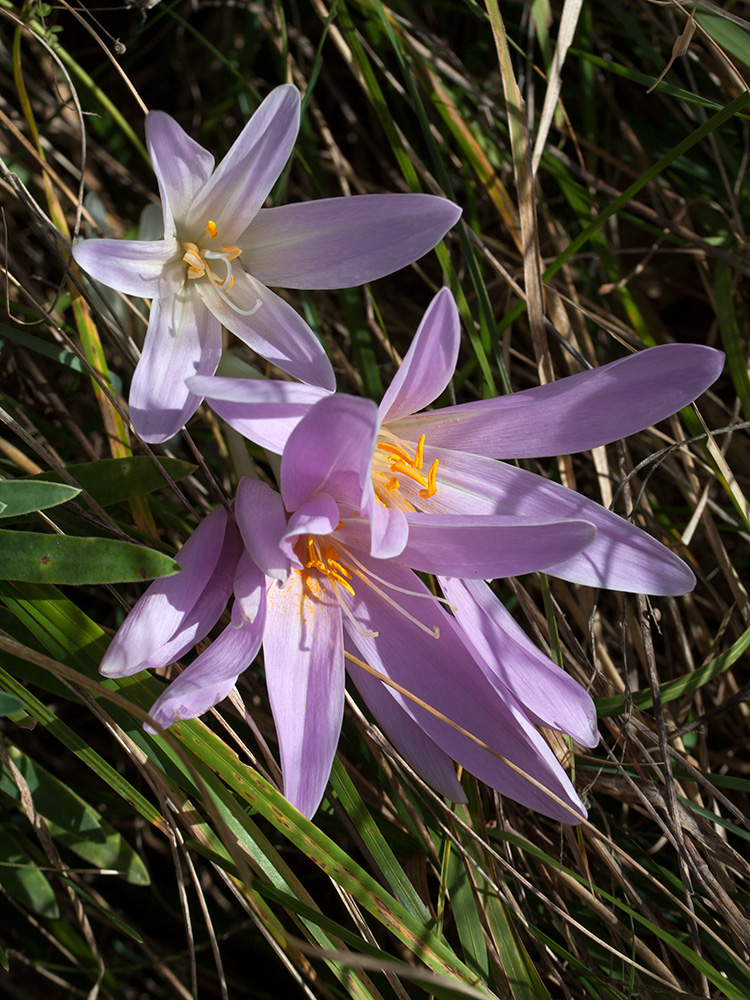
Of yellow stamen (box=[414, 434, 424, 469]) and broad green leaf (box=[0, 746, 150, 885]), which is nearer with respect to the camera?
yellow stamen (box=[414, 434, 424, 469])

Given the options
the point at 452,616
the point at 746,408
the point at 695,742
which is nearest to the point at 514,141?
the point at 746,408

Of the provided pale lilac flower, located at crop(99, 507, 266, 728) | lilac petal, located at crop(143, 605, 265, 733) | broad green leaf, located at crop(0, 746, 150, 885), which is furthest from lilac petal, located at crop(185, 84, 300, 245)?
broad green leaf, located at crop(0, 746, 150, 885)

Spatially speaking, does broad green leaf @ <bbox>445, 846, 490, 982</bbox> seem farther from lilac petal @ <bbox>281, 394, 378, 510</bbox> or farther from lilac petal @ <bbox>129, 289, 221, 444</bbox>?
lilac petal @ <bbox>129, 289, 221, 444</bbox>

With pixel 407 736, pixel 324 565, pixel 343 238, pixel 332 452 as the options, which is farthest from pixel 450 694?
pixel 343 238

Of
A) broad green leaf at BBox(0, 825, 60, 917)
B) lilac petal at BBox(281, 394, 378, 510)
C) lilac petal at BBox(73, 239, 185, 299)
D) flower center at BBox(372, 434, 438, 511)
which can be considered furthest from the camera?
broad green leaf at BBox(0, 825, 60, 917)

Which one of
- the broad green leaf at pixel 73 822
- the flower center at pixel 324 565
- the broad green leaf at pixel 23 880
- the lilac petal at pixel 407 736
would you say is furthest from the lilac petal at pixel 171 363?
the broad green leaf at pixel 23 880

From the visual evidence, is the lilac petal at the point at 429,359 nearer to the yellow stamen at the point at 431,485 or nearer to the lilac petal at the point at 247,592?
the yellow stamen at the point at 431,485
